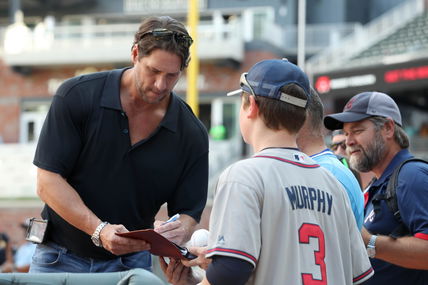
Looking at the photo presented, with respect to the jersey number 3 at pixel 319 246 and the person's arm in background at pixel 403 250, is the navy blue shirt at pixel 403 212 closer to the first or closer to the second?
the person's arm in background at pixel 403 250

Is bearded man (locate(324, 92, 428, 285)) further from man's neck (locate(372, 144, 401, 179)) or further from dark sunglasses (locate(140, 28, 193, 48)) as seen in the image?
dark sunglasses (locate(140, 28, 193, 48))

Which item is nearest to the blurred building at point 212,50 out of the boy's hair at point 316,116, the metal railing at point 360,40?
the metal railing at point 360,40

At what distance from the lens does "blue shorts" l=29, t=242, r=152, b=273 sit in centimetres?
405

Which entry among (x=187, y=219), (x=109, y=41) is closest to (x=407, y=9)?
(x=109, y=41)

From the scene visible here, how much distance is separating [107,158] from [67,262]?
2.06 feet

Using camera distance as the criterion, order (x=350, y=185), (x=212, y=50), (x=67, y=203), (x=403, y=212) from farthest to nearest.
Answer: (x=212, y=50) < (x=403, y=212) < (x=67, y=203) < (x=350, y=185)

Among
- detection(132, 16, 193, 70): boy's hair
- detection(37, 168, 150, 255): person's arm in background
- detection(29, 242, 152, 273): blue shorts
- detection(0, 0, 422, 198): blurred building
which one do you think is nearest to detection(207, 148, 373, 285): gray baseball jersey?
detection(37, 168, 150, 255): person's arm in background

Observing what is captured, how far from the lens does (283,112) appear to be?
114 inches

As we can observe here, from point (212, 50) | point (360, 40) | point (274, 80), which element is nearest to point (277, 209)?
point (274, 80)

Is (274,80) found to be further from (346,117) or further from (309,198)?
(346,117)

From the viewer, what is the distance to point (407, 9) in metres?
29.6

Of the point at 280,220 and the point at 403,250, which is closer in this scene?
the point at 280,220

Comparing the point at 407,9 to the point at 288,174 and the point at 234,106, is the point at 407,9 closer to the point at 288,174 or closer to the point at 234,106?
the point at 234,106

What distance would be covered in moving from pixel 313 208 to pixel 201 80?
27876 mm
